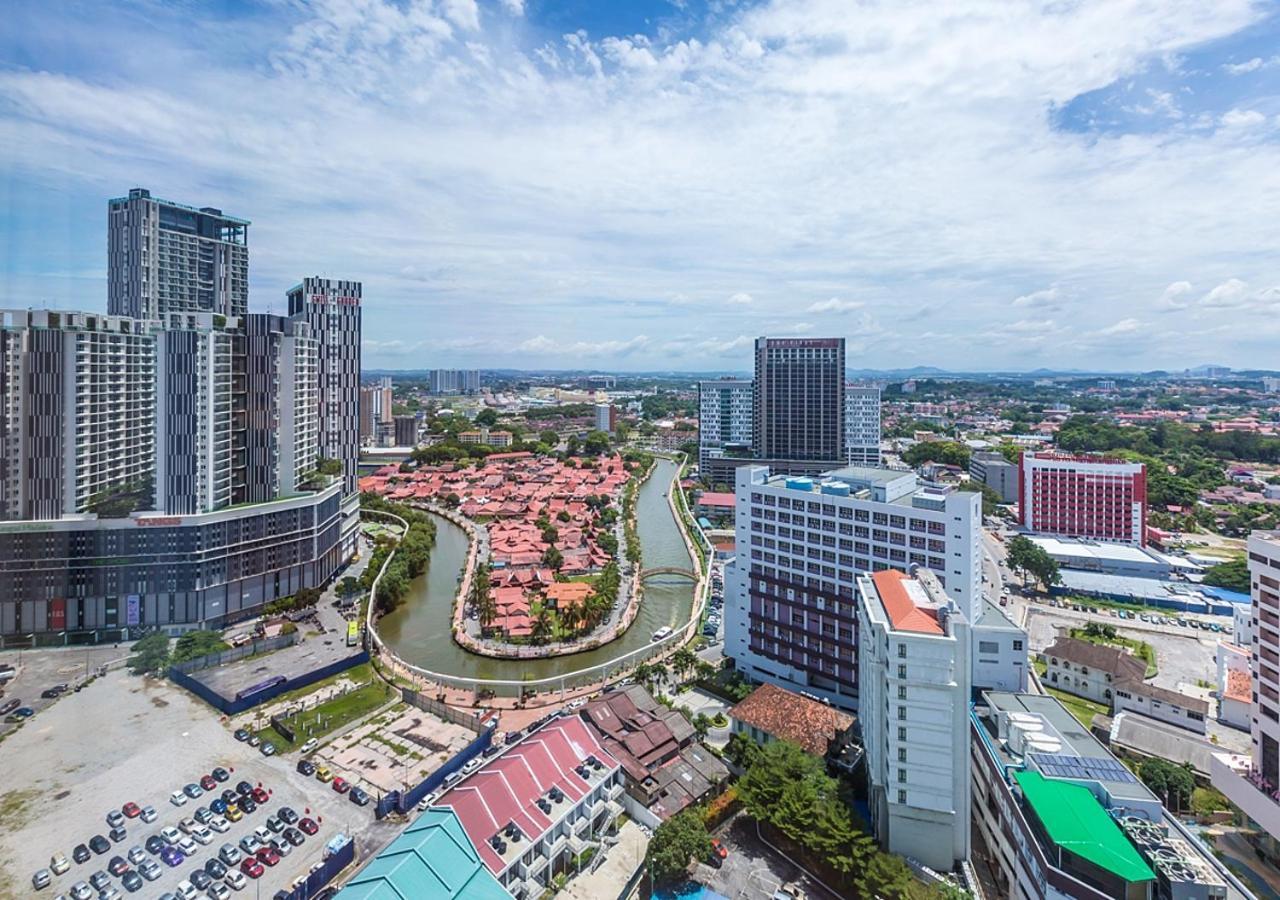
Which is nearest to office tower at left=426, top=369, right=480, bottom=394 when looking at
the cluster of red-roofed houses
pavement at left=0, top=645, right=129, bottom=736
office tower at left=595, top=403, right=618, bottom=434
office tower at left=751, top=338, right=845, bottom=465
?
office tower at left=595, top=403, right=618, bottom=434

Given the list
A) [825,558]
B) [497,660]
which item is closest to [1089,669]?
[825,558]

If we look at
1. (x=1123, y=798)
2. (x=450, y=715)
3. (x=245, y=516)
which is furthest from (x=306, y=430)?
(x=1123, y=798)

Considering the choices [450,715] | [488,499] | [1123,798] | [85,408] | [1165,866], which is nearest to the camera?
[1165,866]

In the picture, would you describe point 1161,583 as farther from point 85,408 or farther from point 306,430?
point 85,408

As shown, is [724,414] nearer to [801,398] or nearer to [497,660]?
[801,398]

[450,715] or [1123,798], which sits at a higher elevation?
[1123,798]
